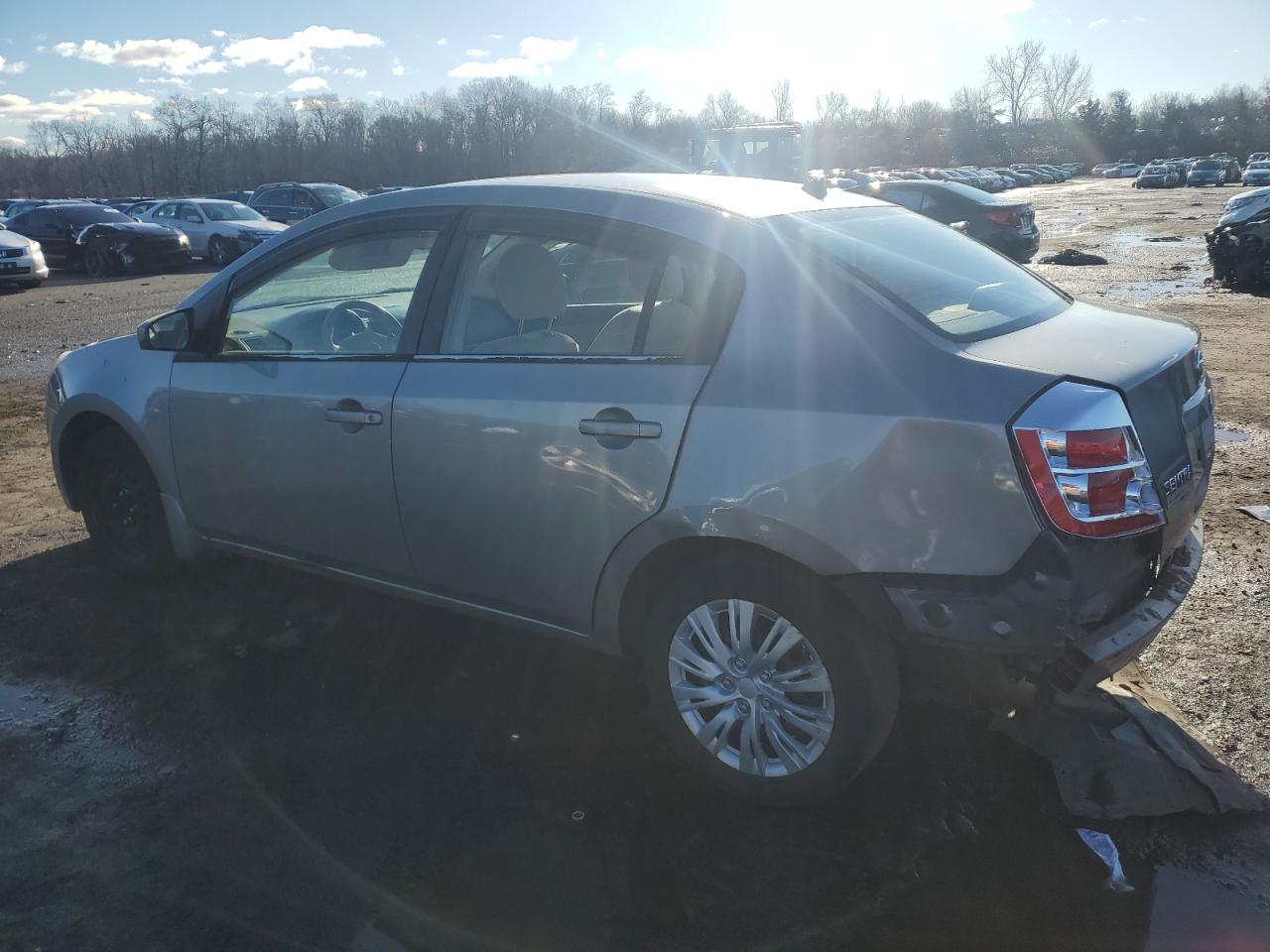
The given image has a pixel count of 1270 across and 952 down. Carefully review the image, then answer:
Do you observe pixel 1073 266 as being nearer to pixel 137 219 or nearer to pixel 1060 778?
pixel 1060 778

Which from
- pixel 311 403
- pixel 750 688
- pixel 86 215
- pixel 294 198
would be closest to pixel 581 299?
pixel 311 403

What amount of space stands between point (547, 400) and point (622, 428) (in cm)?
31

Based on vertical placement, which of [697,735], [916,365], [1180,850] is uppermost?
[916,365]

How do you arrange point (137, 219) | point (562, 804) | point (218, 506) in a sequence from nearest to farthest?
point (562, 804) < point (218, 506) < point (137, 219)

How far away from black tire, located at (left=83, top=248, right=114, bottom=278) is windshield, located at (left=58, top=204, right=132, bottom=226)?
1.31 meters

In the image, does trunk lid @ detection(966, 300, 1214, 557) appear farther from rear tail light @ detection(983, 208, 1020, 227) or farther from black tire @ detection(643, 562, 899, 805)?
rear tail light @ detection(983, 208, 1020, 227)

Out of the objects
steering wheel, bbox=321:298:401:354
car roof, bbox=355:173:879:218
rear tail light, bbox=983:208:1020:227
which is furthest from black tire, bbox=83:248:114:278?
car roof, bbox=355:173:879:218

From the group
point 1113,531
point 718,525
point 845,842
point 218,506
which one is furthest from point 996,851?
point 218,506

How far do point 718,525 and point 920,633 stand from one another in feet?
2.02

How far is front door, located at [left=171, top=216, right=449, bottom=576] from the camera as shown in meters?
3.59

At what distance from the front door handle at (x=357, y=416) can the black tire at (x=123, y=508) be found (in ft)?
4.53

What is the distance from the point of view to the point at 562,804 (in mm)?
3070

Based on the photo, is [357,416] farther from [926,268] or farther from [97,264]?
[97,264]

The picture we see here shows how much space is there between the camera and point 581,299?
365 centimetres
